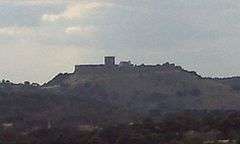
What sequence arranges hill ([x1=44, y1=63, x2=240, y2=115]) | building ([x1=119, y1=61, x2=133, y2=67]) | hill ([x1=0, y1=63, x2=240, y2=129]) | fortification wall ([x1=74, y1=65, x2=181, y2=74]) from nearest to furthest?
hill ([x1=0, y1=63, x2=240, y2=129]) < hill ([x1=44, y1=63, x2=240, y2=115]) < fortification wall ([x1=74, y1=65, x2=181, y2=74]) < building ([x1=119, y1=61, x2=133, y2=67])

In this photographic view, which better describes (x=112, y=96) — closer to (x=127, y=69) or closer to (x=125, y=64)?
(x=127, y=69)

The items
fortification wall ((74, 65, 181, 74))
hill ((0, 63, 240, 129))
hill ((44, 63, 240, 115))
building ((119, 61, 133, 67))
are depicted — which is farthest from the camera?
building ((119, 61, 133, 67))

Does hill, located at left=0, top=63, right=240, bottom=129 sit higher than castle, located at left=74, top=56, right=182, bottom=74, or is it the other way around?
castle, located at left=74, top=56, right=182, bottom=74

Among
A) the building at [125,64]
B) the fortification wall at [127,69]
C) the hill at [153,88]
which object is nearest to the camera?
the hill at [153,88]

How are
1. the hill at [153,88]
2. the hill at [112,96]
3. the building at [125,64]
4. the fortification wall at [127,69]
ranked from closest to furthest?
1. the hill at [112,96]
2. the hill at [153,88]
3. the fortification wall at [127,69]
4. the building at [125,64]

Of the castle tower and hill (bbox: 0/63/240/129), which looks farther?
the castle tower

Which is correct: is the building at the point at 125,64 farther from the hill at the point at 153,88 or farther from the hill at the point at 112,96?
the hill at the point at 112,96

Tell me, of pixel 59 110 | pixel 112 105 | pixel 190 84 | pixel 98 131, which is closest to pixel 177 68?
pixel 190 84

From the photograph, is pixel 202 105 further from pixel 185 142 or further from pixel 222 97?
pixel 185 142

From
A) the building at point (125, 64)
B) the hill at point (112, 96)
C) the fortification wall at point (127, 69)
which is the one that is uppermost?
the building at point (125, 64)

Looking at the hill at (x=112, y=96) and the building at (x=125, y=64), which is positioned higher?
the building at (x=125, y=64)

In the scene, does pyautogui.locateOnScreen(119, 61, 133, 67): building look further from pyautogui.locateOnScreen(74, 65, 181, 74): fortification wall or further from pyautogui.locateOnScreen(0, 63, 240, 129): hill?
pyautogui.locateOnScreen(0, 63, 240, 129): hill

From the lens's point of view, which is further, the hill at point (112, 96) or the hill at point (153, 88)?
the hill at point (153, 88)

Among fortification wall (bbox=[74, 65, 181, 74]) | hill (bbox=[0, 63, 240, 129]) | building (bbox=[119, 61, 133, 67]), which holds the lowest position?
hill (bbox=[0, 63, 240, 129])
